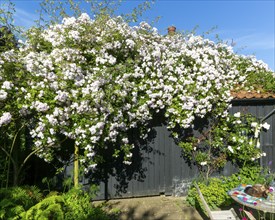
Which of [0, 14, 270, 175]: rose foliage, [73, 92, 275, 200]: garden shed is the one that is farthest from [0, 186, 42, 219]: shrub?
[73, 92, 275, 200]: garden shed

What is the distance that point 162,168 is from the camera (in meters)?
8.22

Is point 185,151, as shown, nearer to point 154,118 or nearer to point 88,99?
point 154,118

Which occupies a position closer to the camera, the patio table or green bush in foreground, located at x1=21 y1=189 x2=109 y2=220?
the patio table

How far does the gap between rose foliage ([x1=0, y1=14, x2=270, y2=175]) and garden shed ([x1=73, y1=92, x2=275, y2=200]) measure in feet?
1.42

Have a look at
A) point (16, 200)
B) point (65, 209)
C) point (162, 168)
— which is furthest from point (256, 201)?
point (16, 200)

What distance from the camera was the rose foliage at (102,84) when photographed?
6051 mm

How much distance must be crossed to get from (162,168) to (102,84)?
10.8ft

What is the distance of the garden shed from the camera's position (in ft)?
26.0

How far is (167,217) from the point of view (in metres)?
6.65

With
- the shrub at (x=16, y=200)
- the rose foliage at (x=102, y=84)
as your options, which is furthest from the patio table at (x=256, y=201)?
the shrub at (x=16, y=200)

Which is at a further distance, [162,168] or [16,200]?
[162,168]

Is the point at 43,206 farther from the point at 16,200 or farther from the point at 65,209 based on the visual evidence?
the point at 16,200

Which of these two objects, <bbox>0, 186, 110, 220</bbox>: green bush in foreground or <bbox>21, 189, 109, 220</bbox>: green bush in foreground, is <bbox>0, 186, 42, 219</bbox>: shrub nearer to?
<bbox>0, 186, 110, 220</bbox>: green bush in foreground

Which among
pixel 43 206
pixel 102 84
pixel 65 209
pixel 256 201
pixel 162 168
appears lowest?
pixel 65 209
